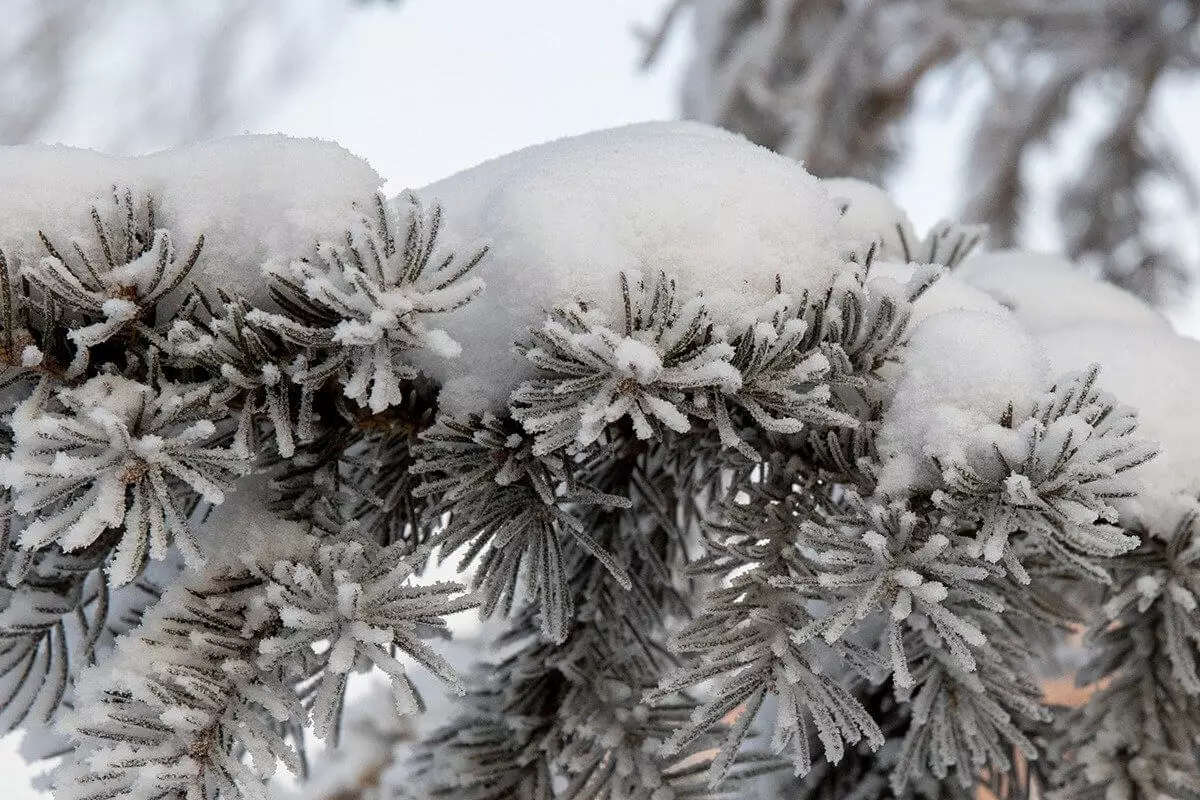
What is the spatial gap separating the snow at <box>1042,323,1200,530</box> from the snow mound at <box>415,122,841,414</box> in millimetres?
264

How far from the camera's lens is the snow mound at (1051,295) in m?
0.88

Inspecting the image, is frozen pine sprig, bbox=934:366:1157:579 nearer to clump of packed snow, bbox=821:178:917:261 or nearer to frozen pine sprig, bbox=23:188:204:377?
clump of packed snow, bbox=821:178:917:261

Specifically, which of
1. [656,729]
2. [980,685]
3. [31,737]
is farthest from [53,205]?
[980,685]

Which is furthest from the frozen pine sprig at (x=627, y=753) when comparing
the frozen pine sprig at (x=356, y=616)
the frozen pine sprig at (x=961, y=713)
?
the frozen pine sprig at (x=356, y=616)

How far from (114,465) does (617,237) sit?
302mm

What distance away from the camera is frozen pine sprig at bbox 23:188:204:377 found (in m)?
0.49

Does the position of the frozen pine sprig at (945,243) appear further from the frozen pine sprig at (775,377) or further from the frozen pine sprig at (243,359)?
the frozen pine sprig at (243,359)

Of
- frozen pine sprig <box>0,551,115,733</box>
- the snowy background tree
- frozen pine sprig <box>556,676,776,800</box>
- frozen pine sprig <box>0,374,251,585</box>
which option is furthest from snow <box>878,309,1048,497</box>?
the snowy background tree

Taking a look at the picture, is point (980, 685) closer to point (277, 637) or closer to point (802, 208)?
point (802, 208)

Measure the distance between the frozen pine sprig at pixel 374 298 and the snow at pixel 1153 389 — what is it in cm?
47

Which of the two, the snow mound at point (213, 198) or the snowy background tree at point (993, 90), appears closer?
the snow mound at point (213, 198)

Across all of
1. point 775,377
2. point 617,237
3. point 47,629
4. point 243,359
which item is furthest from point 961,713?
point 47,629

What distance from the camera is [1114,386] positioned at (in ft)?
2.41

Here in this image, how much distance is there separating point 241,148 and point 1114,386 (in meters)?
0.66
